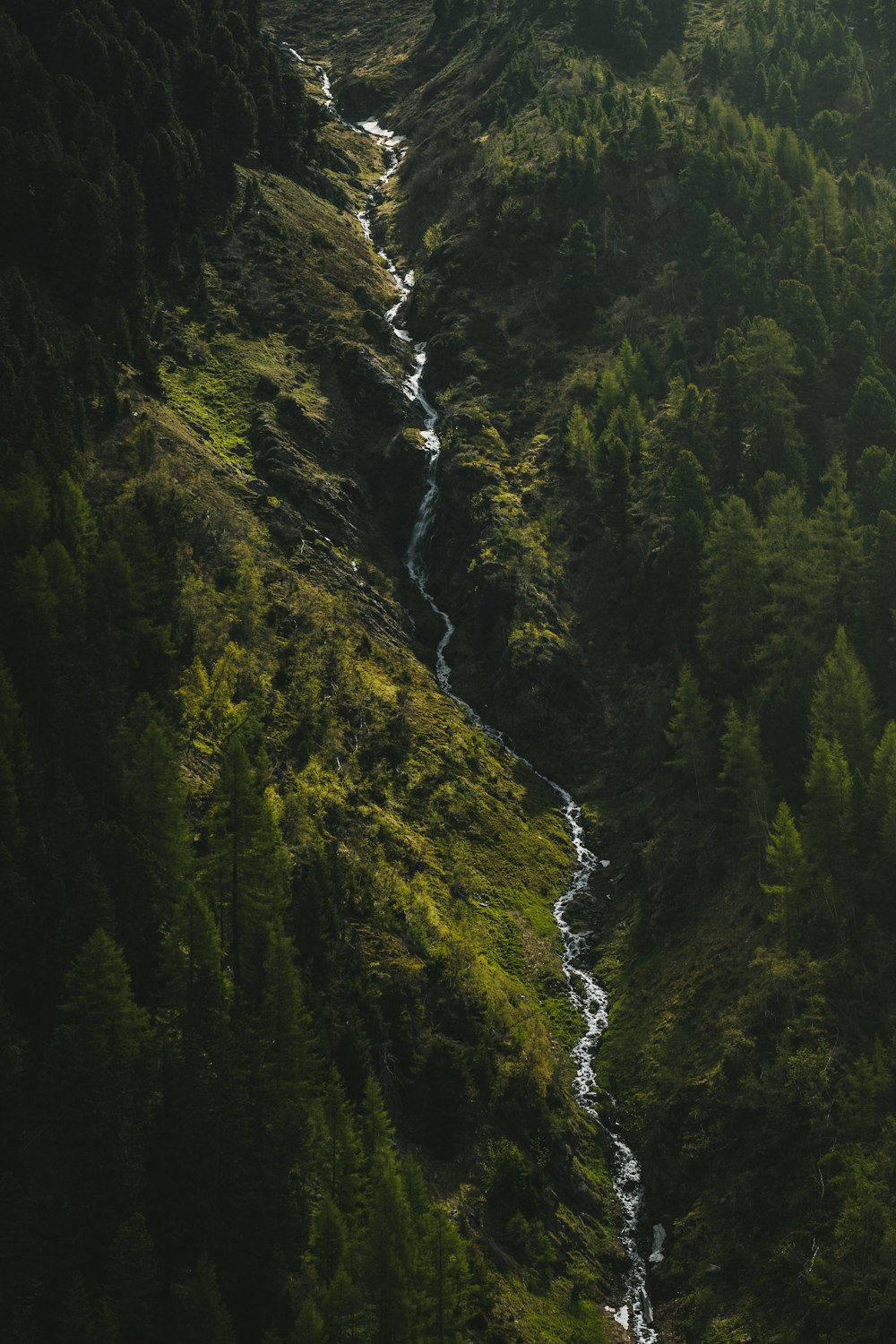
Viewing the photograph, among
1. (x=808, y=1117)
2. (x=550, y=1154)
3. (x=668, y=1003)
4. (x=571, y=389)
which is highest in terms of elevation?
(x=571, y=389)

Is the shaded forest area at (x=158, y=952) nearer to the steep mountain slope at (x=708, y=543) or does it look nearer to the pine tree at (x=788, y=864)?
the steep mountain slope at (x=708, y=543)

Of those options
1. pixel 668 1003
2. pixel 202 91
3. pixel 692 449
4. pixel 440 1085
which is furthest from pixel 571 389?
pixel 440 1085

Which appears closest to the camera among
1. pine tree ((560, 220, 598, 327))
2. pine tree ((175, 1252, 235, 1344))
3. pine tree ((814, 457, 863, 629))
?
pine tree ((175, 1252, 235, 1344))

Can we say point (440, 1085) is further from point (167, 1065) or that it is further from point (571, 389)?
point (571, 389)

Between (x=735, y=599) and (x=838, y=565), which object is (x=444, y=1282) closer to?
(x=735, y=599)

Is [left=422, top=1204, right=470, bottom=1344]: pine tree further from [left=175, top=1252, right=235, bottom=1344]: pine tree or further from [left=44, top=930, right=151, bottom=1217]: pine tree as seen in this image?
[left=44, top=930, right=151, bottom=1217]: pine tree

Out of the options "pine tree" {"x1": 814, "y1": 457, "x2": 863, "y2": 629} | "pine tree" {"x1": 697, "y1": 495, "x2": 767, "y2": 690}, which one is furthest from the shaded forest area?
"pine tree" {"x1": 814, "y1": 457, "x2": 863, "y2": 629}
